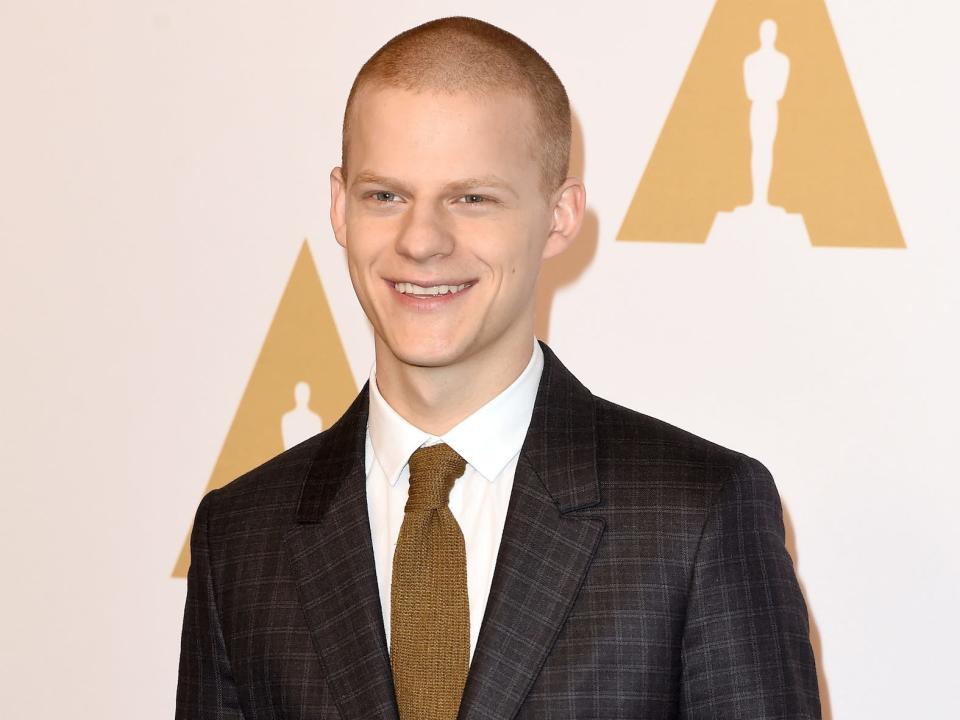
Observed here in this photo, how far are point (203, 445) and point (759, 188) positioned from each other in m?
0.93

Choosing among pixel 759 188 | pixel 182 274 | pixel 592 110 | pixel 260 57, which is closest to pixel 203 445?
pixel 182 274

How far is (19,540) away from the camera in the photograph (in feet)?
7.91

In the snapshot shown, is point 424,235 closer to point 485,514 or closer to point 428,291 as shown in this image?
point 428,291

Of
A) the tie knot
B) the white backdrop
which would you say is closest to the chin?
the tie knot

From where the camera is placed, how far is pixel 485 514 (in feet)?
5.10

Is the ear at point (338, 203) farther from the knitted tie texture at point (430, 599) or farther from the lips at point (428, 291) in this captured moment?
the knitted tie texture at point (430, 599)

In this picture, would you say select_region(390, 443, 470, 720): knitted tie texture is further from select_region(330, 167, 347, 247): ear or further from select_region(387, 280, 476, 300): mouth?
select_region(330, 167, 347, 247): ear

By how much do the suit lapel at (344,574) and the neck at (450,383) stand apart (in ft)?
0.34

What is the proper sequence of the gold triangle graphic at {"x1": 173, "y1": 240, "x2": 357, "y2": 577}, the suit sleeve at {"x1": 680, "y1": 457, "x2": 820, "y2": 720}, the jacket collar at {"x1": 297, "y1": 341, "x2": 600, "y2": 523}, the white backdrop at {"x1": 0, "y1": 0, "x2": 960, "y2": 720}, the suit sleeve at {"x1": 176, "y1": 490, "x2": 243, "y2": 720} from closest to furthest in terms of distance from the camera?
1. the suit sleeve at {"x1": 680, "y1": 457, "x2": 820, "y2": 720}
2. the jacket collar at {"x1": 297, "y1": 341, "x2": 600, "y2": 523}
3. the suit sleeve at {"x1": 176, "y1": 490, "x2": 243, "y2": 720}
4. the white backdrop at {"x1": 0, "y1": 0, "x2": 960, "y2": 720}
5. the gold triangle graphic at {"x1": 173, "y1": 240, "x2": 357, "y2": 577}

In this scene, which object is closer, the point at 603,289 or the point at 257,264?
the point at 603,289

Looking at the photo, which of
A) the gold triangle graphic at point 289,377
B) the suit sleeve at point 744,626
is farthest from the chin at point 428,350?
the gold triangle graphic at point 289,377

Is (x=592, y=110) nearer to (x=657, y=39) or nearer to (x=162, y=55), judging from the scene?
(x=657, y=39)

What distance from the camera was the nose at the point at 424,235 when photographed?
1479 mm

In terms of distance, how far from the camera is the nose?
4.85 ft
